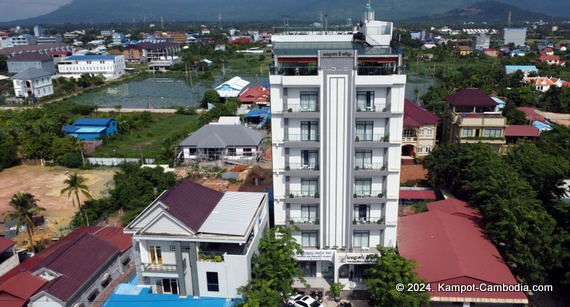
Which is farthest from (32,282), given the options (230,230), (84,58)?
(84,58)

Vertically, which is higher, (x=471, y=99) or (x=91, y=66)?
(x=471, y=99)

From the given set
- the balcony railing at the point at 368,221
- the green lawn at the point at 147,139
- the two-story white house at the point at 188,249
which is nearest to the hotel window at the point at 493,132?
the balcony railing at the point at 368,221

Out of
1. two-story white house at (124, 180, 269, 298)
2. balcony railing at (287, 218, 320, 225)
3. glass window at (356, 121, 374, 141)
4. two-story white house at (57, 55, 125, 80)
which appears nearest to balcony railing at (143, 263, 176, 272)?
two-story white house at (124, 180, 269, 298)

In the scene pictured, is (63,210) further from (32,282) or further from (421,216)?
(421,216)

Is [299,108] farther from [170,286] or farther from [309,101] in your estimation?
[170,286]

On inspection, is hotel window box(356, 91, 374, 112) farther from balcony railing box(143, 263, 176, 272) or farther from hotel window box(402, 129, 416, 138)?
hotel window box(402, 129, 416, 138)

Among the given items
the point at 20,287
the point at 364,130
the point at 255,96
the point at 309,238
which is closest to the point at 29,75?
the point at 255,96

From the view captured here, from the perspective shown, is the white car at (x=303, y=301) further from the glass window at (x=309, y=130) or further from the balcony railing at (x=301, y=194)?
the glass window at (x=309, y=130)
